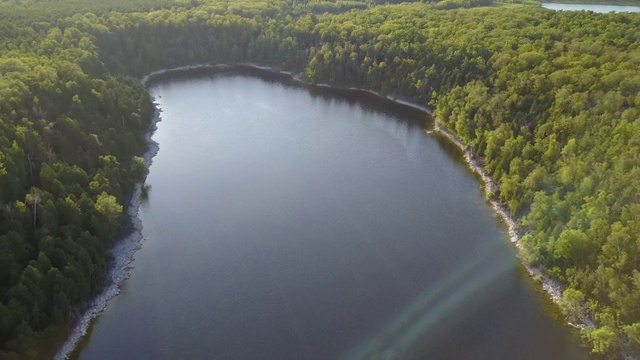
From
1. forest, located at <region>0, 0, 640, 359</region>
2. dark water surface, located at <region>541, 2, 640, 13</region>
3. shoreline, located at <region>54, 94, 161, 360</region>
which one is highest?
dark water surface, located at <region>541, 2, 640, 13</region>

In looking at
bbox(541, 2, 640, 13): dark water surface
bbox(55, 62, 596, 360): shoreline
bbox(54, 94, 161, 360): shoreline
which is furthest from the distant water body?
bbox(54, 94, 161, 360): shoreline

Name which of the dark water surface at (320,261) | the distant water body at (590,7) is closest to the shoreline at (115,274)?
the dark water surface at (320,261)

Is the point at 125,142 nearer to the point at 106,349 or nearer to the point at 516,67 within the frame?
the point at 106,349

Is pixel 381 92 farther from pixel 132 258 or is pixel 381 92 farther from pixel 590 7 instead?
pixel 590 7

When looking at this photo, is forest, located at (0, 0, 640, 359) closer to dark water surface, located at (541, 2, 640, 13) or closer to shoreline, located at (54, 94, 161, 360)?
shoreline, located at (54, 94, 161, 360)

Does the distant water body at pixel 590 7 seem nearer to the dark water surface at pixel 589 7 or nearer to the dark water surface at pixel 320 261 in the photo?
the dark water surface at pixel 589 7

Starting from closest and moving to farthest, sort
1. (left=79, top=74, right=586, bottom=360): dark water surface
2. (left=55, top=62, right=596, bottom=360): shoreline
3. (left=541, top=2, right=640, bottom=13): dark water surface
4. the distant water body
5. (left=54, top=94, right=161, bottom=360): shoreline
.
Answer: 1. (left=54, top=94, right=161, bottom=360): shoreline
2. (left=79, top=74, right=586, bottom=360): dark water surface
3. (left=55, top=62, right=596, bottom=360): shoreline
4. the distant water body
5. (left=541, top=2, right=640, bottom=13): dark water surface

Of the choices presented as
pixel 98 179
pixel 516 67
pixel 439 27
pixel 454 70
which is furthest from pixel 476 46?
pixel 98 179
